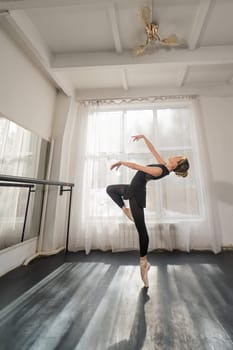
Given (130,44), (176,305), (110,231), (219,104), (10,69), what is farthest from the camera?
(219,104)

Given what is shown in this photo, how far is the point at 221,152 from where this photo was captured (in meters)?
3.06

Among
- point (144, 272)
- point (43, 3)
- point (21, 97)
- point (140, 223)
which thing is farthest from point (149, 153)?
point (43, 3)

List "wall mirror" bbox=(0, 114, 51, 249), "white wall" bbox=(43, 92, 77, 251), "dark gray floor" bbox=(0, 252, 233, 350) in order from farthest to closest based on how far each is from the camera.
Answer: "white wall" bbox=(43, 92, 77, 251)
"wall mirror" bbox=(0, 114, 51, 249)
"dark gray floor" bbox=(0, 252, 233, 350)

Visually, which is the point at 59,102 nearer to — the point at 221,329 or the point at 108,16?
the point at 108,16

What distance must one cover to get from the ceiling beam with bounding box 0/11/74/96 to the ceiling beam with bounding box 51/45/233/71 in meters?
0.18

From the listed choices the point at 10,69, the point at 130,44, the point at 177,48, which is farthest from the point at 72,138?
the point at 177,48

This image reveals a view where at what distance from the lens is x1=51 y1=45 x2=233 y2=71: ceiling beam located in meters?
2.37

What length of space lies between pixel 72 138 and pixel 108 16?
6.28 feet

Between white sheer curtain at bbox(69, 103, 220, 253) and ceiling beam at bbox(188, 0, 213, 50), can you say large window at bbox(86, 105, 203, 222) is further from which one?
ceiling beam at bbox(188, 0, 213, 50)

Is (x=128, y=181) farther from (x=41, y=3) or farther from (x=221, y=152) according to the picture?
(x=41, y=3)

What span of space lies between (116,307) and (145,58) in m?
2.92

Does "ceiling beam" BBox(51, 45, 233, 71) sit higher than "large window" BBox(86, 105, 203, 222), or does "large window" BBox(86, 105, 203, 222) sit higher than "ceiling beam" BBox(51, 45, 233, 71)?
"ceiling beam" BBox(51, 45, 233, 71)

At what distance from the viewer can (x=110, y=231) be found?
2840mm

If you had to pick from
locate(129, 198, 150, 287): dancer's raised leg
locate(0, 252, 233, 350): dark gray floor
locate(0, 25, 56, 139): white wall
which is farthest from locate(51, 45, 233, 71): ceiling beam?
locate(0, 252, 233, 350): dark gray floor
